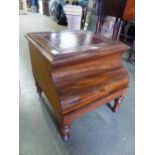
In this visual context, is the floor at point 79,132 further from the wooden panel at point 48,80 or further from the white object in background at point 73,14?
the white object in background at point 73,14

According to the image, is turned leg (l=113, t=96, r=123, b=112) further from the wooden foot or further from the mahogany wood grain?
the wooden foot

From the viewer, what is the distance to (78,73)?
3.70 feet

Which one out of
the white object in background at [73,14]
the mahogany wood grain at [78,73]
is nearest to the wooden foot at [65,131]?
the mahogany wood grain at [78,73]

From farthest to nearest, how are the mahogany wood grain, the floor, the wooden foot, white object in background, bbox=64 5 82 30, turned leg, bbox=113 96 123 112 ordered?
white object in background, bbox=64 5 82 30 < turned leg, bbox=113 96 123 112 < the floor < the wooden foot < the mahogany wood grain

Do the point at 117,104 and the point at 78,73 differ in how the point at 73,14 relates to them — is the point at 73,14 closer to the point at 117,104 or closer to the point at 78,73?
the point at 117,104

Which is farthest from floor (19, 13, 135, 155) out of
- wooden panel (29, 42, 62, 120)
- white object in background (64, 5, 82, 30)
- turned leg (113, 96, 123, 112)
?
white object in background (64, 5, 82, 30)

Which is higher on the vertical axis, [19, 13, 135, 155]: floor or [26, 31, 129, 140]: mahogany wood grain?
[26, 31, 129, 140]: mahogany wood grain

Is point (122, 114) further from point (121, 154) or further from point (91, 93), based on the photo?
point (91, 93)

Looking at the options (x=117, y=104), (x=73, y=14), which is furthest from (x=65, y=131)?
(x=73, y=14)

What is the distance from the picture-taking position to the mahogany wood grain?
1.04 m
